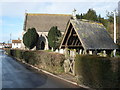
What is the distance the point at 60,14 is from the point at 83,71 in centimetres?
4920

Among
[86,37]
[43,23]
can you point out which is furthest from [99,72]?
[43,23]

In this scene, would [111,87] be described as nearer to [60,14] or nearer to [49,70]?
[49,70]

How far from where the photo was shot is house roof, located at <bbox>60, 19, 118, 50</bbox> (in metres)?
10.7

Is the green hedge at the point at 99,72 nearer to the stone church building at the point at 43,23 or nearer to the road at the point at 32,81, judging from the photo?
the road at the point at 32,81

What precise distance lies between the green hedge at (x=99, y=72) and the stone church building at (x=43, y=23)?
39.2 metres

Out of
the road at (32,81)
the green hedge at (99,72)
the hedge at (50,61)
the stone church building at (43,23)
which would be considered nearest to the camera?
the green hedge at (99,72)

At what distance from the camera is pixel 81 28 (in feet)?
38.4

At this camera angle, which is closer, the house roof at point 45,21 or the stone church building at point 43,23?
the stone church building at point 43,23

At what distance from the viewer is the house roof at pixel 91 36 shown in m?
10.7

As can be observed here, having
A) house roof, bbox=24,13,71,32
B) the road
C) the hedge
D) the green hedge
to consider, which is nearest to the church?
the hedge

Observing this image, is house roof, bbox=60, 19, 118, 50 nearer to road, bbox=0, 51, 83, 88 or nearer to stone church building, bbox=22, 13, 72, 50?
road, bbox=0, 51, 83, 88

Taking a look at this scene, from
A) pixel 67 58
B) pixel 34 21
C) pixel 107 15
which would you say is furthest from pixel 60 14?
pixel 67 58

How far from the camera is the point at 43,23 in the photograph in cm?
5312

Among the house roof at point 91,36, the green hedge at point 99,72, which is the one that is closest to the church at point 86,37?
the house roof at point 91,36
